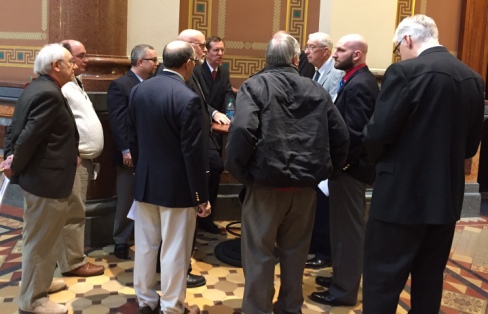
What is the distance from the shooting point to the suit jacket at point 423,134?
2449 mm

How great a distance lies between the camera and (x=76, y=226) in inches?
142

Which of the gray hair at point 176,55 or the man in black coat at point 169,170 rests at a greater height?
the gray hair at point 176,55

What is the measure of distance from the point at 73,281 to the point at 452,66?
271 cm

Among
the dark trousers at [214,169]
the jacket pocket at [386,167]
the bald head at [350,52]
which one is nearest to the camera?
the jacket pocket at [386,167]

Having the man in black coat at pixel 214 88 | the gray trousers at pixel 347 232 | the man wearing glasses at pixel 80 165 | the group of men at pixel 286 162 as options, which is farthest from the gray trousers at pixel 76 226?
the gray trousers at pixel 347 232

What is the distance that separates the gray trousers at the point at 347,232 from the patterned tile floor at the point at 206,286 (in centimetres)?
15

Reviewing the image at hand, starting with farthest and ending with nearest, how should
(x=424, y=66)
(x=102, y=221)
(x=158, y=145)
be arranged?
(x=102, y=221)
(x=158, y=145)
(x=424, y=66)

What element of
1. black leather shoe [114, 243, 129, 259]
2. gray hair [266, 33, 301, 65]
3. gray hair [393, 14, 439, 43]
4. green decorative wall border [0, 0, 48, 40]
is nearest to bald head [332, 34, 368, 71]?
gray hair [266, 33, 301, 65]

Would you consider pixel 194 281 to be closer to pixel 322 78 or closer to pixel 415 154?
pixel 322 78

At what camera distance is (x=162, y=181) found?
9.53 feet

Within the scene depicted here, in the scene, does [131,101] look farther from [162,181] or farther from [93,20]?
[93,20]

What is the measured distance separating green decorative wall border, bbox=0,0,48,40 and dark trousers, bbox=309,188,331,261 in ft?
11.0

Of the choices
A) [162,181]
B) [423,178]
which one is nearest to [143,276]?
[162,181]

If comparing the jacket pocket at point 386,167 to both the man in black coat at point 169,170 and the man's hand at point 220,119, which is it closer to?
the man in black coat at point 169,170
